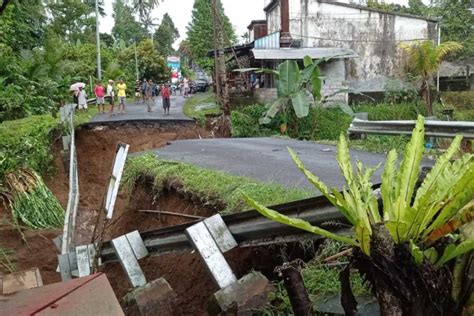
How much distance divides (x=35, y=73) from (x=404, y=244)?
74.6 ft

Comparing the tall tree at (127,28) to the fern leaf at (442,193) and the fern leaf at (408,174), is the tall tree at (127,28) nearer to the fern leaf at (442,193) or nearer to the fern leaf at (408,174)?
the fern leaf at (408,174)

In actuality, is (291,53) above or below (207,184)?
above

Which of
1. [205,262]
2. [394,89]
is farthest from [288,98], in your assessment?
[205,262]

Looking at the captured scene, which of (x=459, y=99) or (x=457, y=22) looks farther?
(x=457, y=22)

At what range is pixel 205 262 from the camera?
11.9ft

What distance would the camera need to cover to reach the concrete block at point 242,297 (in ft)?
10.6

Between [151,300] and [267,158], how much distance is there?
5428mm

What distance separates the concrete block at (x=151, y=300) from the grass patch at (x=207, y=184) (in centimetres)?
159

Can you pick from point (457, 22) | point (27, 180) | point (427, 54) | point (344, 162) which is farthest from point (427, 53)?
point (344, 162)

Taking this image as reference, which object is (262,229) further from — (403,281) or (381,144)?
(381,144)

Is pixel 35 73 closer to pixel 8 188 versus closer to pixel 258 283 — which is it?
pixel 8 188

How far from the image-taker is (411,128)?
786cm

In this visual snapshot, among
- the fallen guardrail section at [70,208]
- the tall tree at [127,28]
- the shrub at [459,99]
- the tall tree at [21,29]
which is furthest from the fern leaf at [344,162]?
the tall tree at [127,28]

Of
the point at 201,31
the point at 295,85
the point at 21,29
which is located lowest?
the point at 295,85
